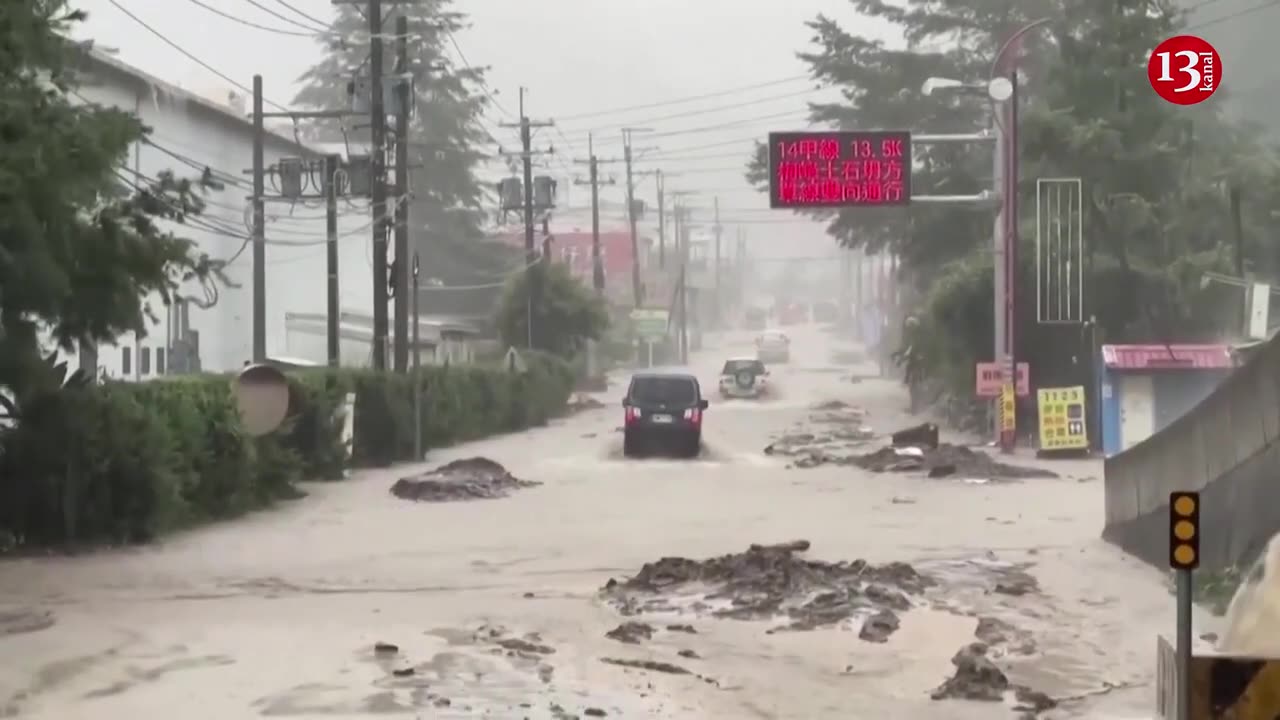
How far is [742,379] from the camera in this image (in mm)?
68562

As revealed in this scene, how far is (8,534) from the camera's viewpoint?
65.6 feet

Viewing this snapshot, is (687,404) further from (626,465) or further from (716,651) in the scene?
(716,651)

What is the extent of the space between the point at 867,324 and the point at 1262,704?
131700 mm

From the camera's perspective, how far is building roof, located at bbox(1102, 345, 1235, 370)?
34.5 m

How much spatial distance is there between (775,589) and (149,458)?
27.8 feet

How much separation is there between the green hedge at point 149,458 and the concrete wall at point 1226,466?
11361 mm

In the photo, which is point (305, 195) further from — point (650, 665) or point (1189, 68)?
point (650, 665)

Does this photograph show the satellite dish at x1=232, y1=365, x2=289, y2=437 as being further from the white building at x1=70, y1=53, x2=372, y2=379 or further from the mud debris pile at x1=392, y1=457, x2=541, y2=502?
the white building at x1=70, y1=53, x2=372, y2=379

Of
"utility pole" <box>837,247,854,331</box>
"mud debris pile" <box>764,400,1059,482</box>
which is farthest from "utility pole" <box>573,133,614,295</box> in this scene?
"utility pole" <box>837,247,854,331</box>

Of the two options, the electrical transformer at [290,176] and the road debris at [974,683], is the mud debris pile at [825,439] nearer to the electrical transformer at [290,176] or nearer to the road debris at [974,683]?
the electrical transformer at [290,176]

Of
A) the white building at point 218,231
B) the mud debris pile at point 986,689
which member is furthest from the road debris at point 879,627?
the white building at point 218,231

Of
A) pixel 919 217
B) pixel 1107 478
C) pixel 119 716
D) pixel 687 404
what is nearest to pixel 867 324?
pixel 919 217

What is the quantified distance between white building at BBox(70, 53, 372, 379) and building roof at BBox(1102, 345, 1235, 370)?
747 inches

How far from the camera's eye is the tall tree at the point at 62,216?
14586 mm
